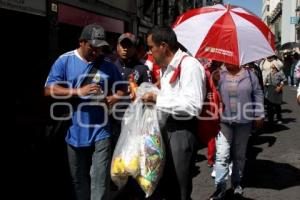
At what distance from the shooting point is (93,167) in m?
4.24

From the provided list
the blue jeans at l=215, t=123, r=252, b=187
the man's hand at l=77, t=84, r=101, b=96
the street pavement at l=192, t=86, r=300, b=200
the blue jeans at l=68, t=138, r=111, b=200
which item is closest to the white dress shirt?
the man's hand at l=77, t=84, r=101, b=96

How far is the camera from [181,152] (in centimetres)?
373

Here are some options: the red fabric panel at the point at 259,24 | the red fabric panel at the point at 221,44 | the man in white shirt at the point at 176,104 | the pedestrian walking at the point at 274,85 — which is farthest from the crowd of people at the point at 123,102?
the pedestrian walking at the point at 274,85

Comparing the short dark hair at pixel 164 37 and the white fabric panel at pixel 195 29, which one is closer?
the short dark hair at pixel 164 37

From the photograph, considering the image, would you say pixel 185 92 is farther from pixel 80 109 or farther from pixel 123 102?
pixel 123 102

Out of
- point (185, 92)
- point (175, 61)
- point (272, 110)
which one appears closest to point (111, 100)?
point (175, 61)

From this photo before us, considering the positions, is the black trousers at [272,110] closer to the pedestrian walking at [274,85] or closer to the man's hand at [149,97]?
the pedestrian walking at [274,85]

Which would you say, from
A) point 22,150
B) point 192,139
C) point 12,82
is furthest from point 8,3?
point 192,139

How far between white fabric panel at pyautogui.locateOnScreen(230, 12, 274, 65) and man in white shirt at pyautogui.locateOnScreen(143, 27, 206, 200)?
152 centimetres

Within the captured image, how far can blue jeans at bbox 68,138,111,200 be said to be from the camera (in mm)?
4223

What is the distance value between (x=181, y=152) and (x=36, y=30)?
596 centimetres

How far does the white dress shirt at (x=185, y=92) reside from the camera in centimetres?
353

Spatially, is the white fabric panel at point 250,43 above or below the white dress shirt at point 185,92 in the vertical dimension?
above

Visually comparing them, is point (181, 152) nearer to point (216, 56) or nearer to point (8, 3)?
point (216, 56)
